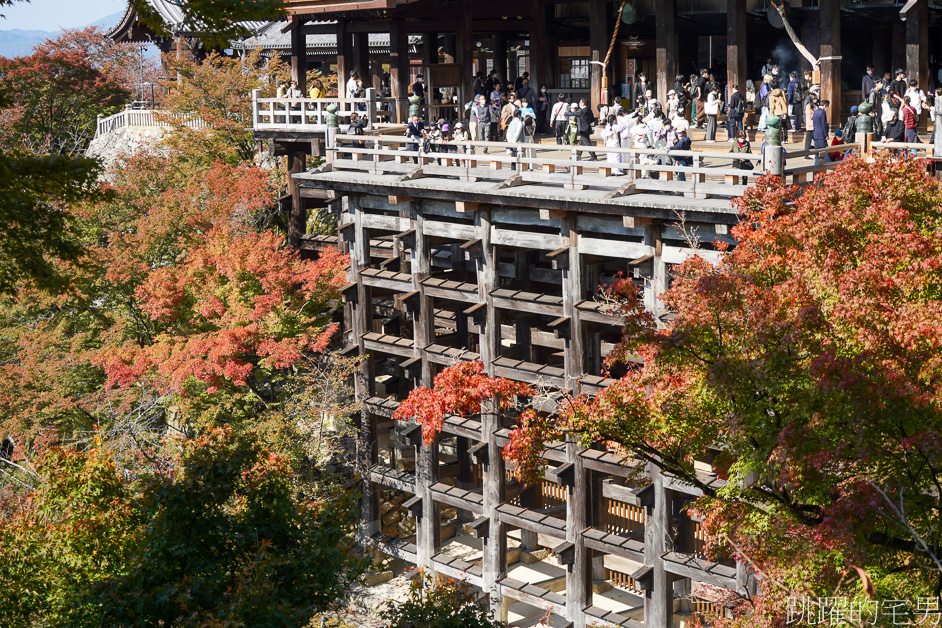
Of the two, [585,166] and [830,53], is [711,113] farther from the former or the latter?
[585,166]

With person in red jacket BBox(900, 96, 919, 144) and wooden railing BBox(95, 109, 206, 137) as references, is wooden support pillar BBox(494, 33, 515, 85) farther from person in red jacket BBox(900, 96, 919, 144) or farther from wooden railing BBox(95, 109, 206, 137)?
person in red jacket BBox(900, 96, 919, 144)

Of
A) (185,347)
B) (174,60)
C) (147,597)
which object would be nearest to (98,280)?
(185,347)

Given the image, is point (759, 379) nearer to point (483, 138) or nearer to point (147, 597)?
point (147, 597)

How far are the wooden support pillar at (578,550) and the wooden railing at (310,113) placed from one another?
11.9m

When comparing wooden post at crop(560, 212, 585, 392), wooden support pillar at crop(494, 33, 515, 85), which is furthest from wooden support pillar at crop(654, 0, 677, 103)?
wooden support pillar at crop(494, 33, 515, 85)

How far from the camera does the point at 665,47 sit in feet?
95.7

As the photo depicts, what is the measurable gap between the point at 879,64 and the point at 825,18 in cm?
507

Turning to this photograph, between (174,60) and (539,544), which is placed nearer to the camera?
(539,544)

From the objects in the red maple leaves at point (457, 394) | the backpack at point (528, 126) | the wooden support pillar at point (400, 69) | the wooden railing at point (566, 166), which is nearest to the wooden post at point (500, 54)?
the wooden support pillar at point (400, 69)

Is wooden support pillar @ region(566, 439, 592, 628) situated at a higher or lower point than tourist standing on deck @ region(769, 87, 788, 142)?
lower

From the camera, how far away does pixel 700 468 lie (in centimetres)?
2522

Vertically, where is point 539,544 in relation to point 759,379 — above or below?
below

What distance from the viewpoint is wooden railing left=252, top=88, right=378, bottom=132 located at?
30219 mm

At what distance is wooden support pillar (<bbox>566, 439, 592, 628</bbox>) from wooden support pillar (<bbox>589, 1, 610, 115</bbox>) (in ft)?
37.9
